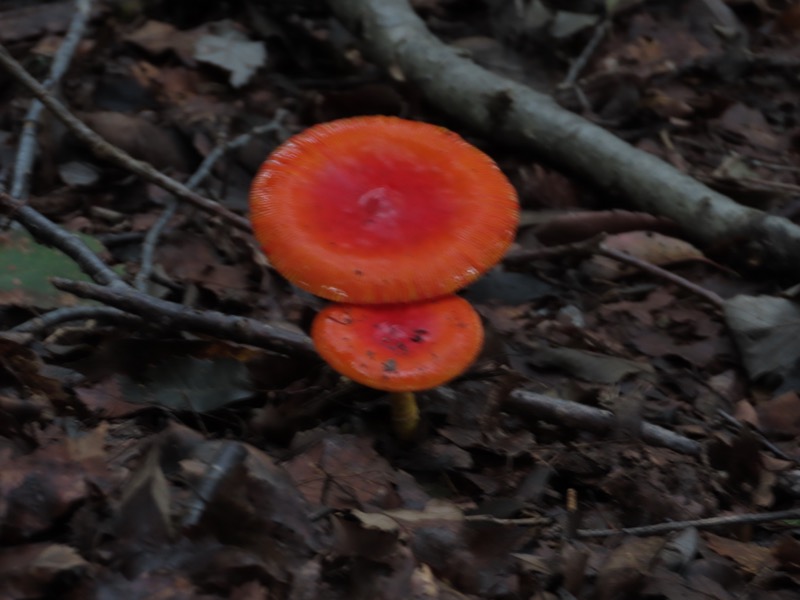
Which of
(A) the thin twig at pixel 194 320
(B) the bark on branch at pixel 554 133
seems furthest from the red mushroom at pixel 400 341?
(B) the bark on branch at pixel 554 133

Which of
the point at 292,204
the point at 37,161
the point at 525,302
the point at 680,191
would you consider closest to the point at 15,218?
the point at 37,161

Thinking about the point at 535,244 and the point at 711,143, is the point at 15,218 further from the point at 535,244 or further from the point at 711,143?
the point at 711,143

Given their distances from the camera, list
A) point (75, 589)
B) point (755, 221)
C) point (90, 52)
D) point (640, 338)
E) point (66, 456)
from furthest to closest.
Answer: point (90, 52) → point (755, 221) → point (640, 338) → point (66, 456) → point (75, 589)

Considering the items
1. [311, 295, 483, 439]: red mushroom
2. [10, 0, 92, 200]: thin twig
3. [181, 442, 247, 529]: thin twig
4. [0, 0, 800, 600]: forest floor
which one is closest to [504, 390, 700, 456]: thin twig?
[0, 0, 800, 600]: forest floor

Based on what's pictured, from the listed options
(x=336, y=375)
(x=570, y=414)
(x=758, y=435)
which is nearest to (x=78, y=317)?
(x=336, y=375)

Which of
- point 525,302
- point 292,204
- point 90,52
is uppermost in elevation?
point 292,204

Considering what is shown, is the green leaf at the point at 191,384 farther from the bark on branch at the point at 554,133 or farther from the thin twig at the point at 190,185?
the bark on branch at the point at 554,133

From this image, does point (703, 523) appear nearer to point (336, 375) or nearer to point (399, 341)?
point (399, 341)
